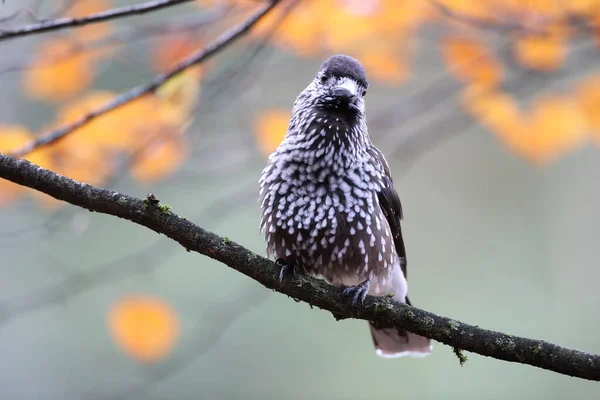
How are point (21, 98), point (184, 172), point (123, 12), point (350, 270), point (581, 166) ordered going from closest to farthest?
point (123, 12) < point (350, 270) < point (184, 172) < point (21, 98) < point (581, 166)

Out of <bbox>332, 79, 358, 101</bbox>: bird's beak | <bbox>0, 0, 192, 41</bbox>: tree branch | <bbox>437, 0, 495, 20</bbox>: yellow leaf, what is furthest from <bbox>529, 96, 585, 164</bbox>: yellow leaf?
<bbox>0, 0, 192, 41</bbox>: tree branch

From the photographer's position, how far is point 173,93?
4449 millimetres

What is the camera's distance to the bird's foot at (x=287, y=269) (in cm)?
346

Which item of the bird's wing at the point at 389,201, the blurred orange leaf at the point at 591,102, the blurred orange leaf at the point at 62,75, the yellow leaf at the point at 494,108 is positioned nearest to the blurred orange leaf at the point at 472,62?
the yellow leaf at the point at 494,108

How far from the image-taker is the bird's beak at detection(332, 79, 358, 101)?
3916 millimetres

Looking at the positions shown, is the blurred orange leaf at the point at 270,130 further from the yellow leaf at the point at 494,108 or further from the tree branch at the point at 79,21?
the tree branch at the point at 79,21

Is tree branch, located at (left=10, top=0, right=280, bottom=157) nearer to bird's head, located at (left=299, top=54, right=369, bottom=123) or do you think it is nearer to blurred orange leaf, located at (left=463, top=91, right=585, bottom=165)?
bird's head, located at (left=299, top=54, right=369, bottom=123)

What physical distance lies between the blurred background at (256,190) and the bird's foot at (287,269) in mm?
1306

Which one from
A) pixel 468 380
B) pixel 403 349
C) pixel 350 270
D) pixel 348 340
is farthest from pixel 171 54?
pixel 468 380

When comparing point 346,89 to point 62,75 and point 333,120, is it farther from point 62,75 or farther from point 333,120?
point 62,75

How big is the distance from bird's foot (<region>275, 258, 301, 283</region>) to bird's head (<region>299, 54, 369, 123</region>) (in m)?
0.93

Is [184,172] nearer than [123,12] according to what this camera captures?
No

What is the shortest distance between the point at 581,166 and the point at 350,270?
744 centimetres

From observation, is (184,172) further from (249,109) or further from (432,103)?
(432,103)
